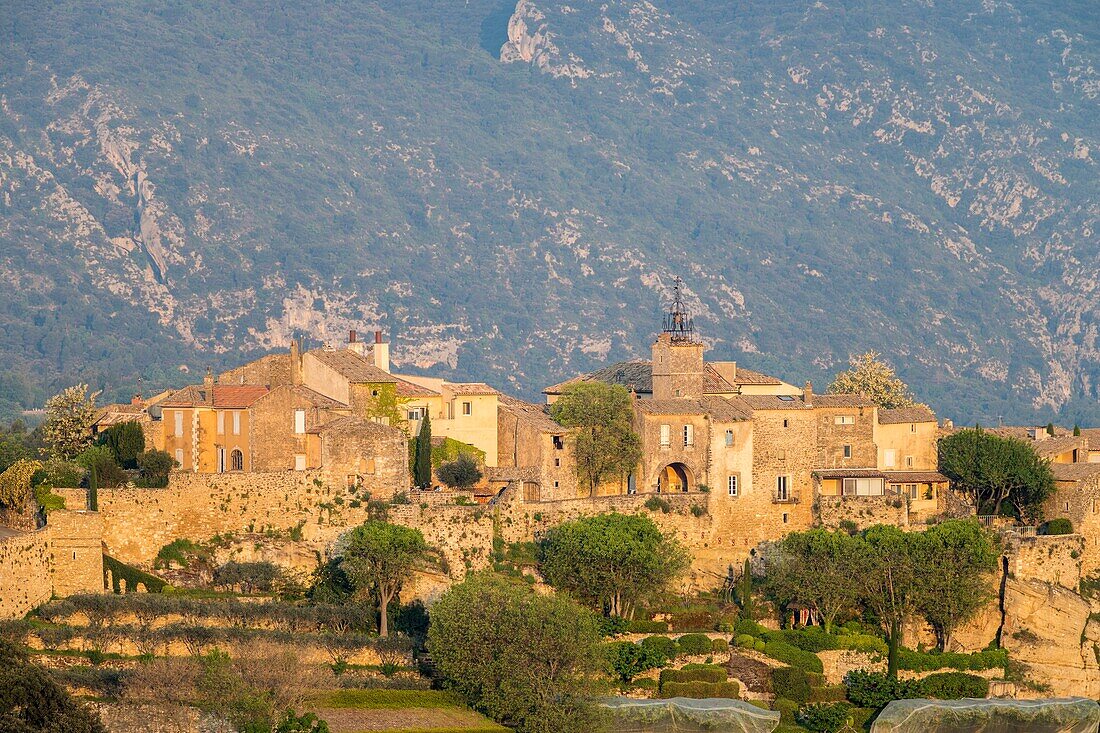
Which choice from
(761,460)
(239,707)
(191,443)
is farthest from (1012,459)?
(239,707)

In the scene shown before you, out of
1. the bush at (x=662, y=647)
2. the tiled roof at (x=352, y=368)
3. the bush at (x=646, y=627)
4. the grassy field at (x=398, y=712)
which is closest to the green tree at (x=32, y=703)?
the grassy field at (x=398, y=712)

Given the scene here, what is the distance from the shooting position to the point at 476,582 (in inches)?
2913

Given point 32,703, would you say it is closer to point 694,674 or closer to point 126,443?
point 126,443

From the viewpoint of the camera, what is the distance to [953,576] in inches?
3191

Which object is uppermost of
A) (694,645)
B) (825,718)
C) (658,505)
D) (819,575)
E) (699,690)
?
(658,505)

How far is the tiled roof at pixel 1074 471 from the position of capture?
89375mm

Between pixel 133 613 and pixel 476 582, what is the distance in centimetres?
1188

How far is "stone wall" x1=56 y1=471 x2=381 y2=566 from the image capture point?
247ft

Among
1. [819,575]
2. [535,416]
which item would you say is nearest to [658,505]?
[819,575]

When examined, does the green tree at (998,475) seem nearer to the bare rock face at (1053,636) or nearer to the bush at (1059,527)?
the bush at (1059,527)

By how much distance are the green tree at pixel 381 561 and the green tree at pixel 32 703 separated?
16379mm

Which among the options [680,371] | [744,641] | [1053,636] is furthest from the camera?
[680,371]

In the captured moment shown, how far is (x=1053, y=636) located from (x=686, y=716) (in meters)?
18.5

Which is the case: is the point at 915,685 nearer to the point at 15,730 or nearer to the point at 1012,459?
the point at 1012,459
